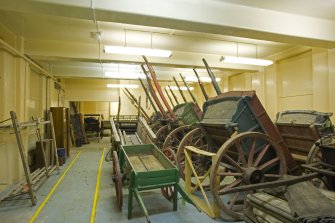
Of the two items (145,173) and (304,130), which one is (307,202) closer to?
(304,130)

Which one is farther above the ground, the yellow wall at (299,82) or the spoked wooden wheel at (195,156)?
the yellow wall at (299,82)

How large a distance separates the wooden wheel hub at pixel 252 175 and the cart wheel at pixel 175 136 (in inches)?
81.8

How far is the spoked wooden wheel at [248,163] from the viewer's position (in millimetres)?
2756

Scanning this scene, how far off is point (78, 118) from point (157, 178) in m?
8.39

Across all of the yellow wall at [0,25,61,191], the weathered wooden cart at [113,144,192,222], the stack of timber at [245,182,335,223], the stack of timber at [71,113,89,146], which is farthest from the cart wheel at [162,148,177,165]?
the stack of timber at [71,113,89,146]

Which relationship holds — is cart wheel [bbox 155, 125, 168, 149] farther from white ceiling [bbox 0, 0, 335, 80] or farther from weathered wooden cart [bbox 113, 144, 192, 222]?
white ceiling [bbox 0, 0, 335, 80]

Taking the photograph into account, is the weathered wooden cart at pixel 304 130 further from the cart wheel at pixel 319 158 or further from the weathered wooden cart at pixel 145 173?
the weathered wooden cart at pixel 145 173

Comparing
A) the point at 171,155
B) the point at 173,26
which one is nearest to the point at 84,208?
the point at 171,155

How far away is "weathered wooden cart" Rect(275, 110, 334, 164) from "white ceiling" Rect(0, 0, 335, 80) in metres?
1.60

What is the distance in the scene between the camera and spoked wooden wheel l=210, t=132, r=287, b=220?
2756 mm

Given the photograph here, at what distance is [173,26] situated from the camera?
3654 millimetres

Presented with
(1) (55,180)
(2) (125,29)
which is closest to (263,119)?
(2) (125,29)

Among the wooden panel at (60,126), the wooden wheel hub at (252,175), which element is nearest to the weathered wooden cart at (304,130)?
the wooden wheel hub at (252,175)

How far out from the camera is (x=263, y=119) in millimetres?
3057
